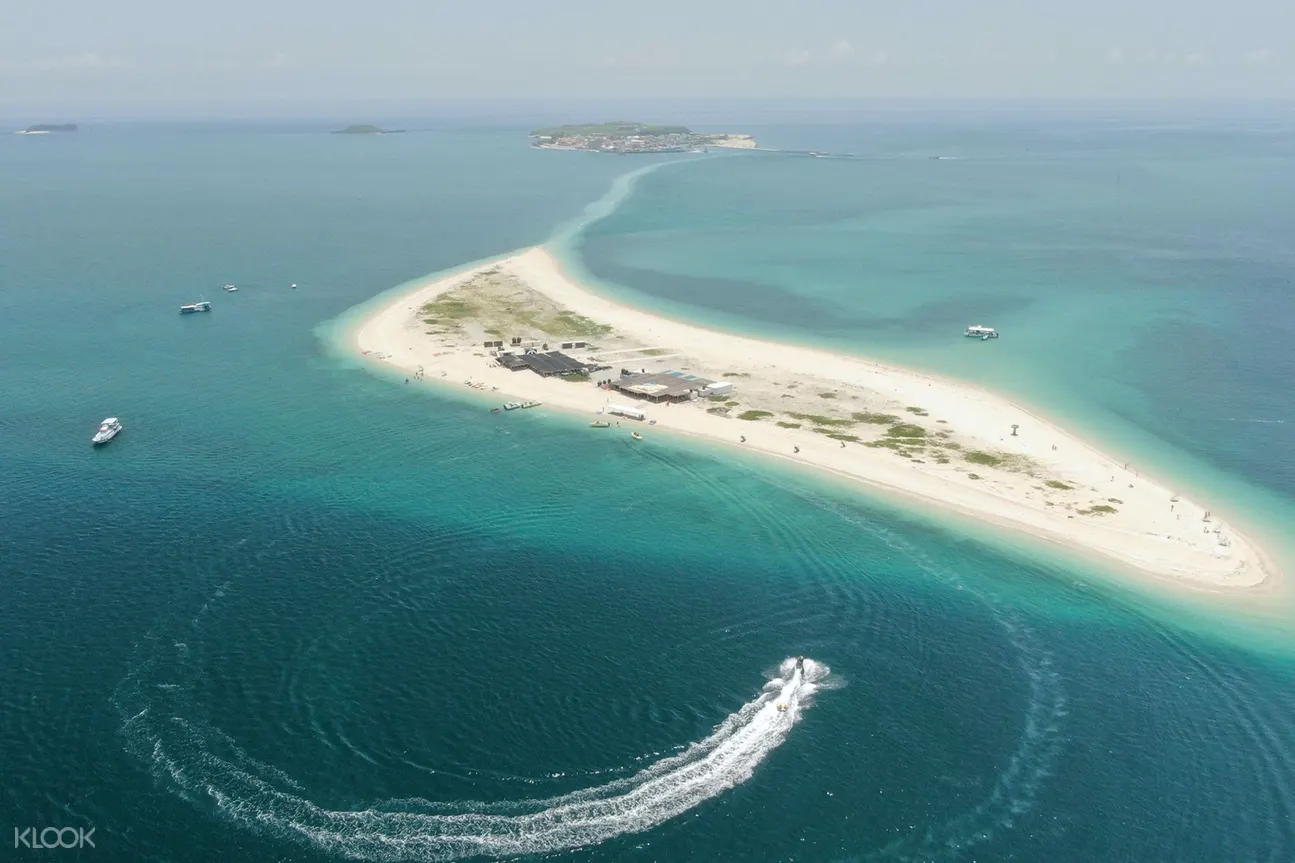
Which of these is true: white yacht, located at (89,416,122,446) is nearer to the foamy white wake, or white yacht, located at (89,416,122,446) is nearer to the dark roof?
the dark roof

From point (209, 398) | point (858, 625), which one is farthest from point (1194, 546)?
point (209, 398)

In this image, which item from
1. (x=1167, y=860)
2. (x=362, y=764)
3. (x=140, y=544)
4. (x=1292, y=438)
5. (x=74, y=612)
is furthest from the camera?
(x=1292, y=438)

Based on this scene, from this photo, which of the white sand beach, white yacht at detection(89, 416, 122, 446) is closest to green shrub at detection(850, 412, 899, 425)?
the white sand beach

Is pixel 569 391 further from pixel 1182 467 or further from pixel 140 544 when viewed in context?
pixel 1182 467

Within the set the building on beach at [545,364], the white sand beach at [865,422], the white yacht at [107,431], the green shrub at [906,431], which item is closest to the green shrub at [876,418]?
the white sand beach at [865,422]

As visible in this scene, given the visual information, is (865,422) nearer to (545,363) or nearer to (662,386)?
(662,386)
